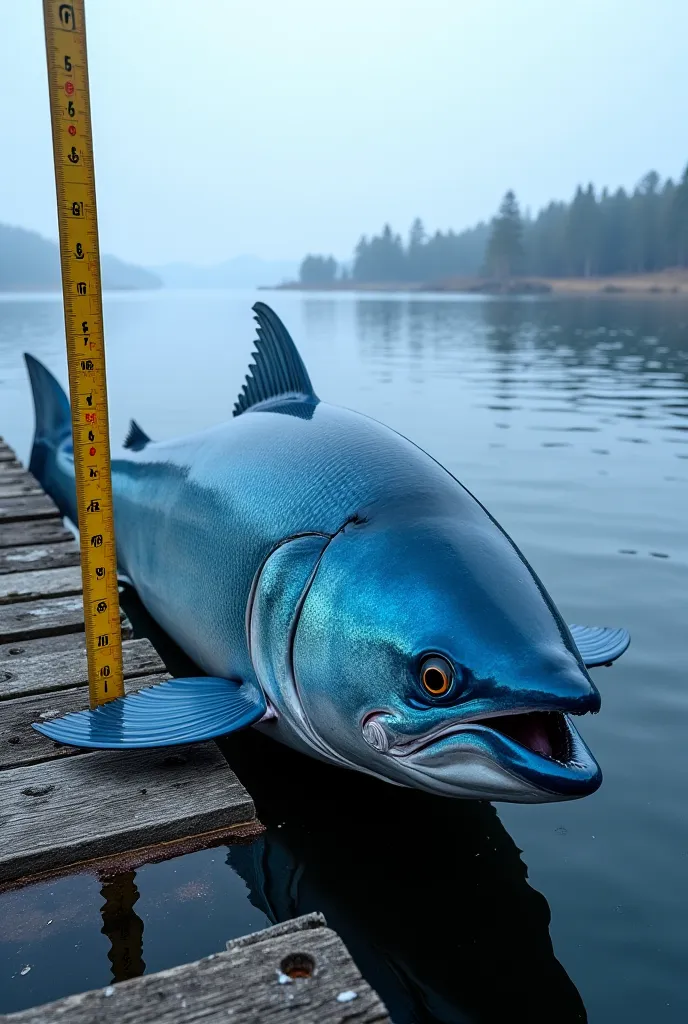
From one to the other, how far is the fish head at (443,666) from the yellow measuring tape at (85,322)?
78 centimetres

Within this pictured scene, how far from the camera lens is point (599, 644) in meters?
3.93

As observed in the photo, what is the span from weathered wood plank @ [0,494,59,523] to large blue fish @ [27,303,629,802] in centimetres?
220

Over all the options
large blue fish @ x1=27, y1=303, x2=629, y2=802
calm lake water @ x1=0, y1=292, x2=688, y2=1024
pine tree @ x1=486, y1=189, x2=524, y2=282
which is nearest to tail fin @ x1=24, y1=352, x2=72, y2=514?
large blue fish @ x1=27, y1=303, x2=629, y2=802

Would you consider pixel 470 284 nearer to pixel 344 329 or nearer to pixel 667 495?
pixel 344 329

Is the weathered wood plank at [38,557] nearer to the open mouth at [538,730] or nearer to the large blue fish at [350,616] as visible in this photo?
the large blue fish at [350,616]

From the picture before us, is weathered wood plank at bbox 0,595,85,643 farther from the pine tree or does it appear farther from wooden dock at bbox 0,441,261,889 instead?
the pine tree

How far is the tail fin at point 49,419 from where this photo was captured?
6.90 m

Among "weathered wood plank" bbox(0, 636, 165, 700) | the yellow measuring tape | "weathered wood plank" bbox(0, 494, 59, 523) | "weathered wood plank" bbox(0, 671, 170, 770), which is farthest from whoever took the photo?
"weathered wood plank" bbox(0, 494, 59, 523)

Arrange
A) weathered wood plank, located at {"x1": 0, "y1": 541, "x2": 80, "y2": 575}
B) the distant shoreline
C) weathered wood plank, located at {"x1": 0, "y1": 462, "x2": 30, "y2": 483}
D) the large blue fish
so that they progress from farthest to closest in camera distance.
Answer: the distant shoreline → weathered wood plank, located at {"x1": 0, "y1": 462, "x2": 30, "y2": 483} → weathered wood plank, located at {"x1": 0, "y1": 541, "x2": 80, "y2": 575} → the large blue fish

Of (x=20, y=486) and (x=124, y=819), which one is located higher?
(x=20, y=486)

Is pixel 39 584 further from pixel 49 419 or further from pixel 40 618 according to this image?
pixel 49 419

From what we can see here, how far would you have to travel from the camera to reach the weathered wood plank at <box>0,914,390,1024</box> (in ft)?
6.31

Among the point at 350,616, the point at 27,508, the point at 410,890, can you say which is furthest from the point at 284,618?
the point at 27,508

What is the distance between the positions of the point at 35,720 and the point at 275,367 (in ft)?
6.46
